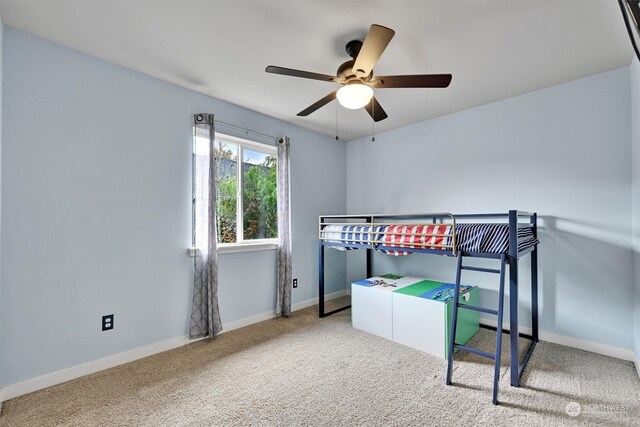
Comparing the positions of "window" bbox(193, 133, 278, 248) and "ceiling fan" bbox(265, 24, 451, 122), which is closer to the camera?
"ceiling fan" bbox(265, 24, 451, 122)

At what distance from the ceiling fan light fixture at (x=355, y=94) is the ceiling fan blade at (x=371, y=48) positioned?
0.08m

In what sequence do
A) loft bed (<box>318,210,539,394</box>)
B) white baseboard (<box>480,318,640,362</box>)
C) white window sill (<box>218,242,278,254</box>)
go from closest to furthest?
loft bed (<box>318,210,539,394</box>) < white baseboard (<box>480,318,640,362</box>) < white window sill (<box>218,242,278,254</box>)

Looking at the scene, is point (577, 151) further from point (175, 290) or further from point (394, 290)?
point (175, 290)

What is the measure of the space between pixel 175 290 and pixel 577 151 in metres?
3.83

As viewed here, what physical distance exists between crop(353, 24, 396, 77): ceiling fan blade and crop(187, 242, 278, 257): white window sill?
205 centimetres

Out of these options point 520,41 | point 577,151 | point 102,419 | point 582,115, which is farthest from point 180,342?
point 582,115

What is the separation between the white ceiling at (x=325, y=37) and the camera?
170 centimetres

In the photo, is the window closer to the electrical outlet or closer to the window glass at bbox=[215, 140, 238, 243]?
the window glass at bbox=[215, 140, 238, 243]

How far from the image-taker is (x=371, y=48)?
159cm

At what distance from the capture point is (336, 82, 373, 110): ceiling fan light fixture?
6.09 ft

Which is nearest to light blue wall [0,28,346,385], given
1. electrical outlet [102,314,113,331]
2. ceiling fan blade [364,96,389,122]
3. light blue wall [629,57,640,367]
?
electrical outlet [102,314,113,331]

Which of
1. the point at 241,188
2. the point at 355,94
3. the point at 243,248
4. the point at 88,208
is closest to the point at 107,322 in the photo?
the point at 88,208

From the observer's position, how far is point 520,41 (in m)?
2.02

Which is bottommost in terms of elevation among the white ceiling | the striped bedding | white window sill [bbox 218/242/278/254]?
white window sill [bbox 218/242/278/254]
